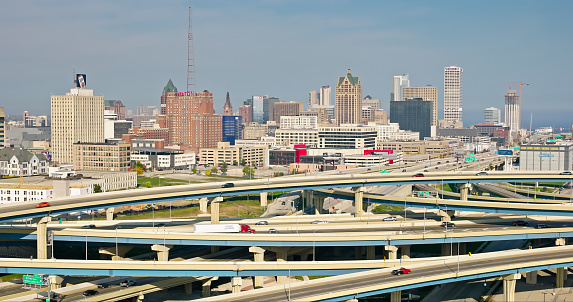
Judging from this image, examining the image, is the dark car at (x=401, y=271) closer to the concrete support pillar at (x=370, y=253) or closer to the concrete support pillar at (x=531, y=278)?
the concrete support pillar at (x=370, y=253)

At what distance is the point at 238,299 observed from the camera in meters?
69.8

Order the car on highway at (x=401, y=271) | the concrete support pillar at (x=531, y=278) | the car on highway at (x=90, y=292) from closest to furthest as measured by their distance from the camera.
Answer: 1. the car on highway at (x=401, y=271)
2. the car on highway at (x=90, y=292)
3. the concrete support pillar at (x=531, y=278)

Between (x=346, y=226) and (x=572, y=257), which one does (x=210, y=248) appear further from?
(x=572, y=257)

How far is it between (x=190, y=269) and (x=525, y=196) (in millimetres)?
118826

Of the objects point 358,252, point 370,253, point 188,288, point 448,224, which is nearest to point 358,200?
point 358,252

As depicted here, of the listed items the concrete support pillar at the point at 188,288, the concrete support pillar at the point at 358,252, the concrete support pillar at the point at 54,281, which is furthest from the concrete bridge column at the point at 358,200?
the concrete support pillar at the point at 54,281

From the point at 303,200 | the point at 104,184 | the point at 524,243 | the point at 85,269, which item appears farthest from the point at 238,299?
the point at 104,184

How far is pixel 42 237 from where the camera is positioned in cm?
9544

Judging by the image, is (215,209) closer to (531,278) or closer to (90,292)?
(90,292)

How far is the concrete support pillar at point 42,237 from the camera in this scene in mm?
94875

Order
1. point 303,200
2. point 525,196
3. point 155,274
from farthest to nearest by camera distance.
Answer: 1. point 525,196
2. point 303,200
3. point 155,274

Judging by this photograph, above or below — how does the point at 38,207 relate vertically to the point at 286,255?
above

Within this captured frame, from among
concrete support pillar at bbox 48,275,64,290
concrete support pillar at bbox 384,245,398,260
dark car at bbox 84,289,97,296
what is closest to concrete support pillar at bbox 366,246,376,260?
concrete support pillar at bbox 384,245,398,260

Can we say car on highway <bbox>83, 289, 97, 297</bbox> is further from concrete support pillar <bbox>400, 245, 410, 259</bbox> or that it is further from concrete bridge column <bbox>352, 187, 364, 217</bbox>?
concrete bridge column <bbox>352, 187, 364, 217</bbox>
